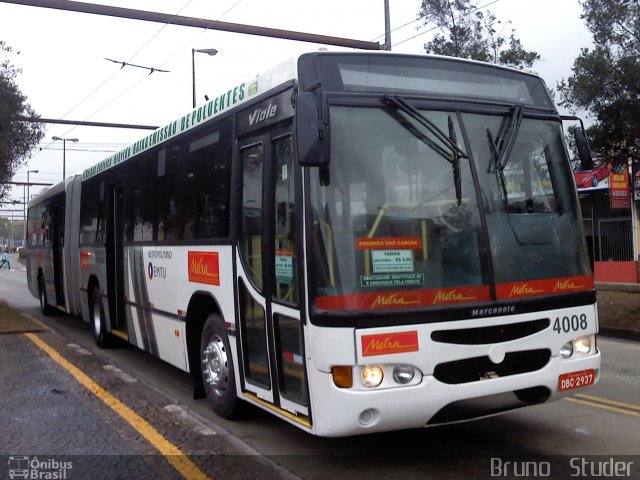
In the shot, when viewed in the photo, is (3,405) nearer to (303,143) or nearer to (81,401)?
(81,401)

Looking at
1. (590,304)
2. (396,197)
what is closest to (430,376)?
(396,197)

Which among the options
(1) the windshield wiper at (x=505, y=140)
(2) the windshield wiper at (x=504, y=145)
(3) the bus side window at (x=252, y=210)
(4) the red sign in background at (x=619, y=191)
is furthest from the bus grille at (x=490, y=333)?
(4) the red sign in background at (x=619, y=191)

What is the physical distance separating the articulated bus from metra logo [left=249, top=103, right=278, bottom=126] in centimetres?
3

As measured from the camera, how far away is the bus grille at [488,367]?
4.30 m

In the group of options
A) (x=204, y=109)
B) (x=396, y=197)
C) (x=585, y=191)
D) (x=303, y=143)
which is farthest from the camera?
(x=585, y=191)

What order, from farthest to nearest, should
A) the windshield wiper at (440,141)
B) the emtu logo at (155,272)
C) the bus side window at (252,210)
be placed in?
the emtu logo at (155,272)
the bus side window at (252,210)
the windshield wiper at (440,141)

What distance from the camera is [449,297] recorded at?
4340mm

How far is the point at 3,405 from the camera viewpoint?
21.6ft

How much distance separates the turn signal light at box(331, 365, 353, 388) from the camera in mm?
4109

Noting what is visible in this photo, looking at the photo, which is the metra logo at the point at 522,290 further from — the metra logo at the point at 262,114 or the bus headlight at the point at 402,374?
the metra logo at the point at 262,114

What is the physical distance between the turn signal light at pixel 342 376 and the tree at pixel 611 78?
8045 millimetres

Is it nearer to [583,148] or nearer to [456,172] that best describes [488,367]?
[456,172]

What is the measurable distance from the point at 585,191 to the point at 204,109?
67.5ft

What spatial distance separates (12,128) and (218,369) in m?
13.1
